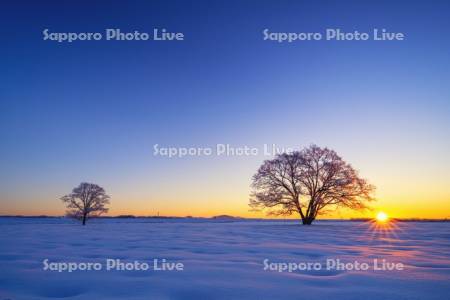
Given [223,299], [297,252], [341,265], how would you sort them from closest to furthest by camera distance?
1. [223,299]
2. [341,265]
3. [297,252]

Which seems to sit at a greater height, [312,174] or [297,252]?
[312,174]

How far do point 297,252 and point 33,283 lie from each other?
3.95m

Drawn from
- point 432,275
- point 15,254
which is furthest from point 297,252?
point 15,254

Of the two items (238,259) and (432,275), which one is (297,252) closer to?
(238,259)

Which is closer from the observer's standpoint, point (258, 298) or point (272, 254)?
point (258, 298)

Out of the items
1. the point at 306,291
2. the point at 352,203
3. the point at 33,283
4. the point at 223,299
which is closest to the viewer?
the point at 223,299

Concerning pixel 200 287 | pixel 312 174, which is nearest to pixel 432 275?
pixel 200 287

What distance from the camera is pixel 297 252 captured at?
5543 millimetres

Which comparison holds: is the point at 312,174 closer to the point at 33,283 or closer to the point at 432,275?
the point at 432,275

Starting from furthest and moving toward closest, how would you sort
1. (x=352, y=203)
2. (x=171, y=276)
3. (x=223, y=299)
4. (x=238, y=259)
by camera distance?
(x=352, y=203) < (x=238, y=259) < (x=171, y=276) < (x=223, y=299)

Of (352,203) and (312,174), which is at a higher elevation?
(312,174)

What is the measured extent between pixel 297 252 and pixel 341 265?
1.36 m

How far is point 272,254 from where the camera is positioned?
5.32 m

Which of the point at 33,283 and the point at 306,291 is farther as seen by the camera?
the point at 33,283
